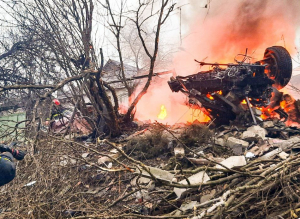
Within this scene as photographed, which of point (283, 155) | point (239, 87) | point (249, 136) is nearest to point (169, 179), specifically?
point (283, 155)

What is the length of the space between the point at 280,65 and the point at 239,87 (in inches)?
71.4

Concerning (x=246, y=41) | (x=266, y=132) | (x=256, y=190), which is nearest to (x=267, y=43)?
(x=246, y=41)

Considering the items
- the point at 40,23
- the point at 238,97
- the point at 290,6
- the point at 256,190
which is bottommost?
the point at 256,190

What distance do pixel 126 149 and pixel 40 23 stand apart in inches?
243

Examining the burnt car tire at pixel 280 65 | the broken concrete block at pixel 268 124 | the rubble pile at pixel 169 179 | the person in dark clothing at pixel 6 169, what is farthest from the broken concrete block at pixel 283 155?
the person in dark clothing at pixel 6 169

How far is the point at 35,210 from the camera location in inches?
132

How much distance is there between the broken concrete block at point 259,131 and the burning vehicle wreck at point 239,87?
47cm

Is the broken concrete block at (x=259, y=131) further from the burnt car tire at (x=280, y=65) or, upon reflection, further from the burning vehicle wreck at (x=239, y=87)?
the burnt car tire at (x=280, y=65)

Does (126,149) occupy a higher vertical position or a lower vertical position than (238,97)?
lower

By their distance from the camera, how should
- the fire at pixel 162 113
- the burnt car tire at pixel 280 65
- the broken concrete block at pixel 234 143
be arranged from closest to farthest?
the broken concrete block at pixel 234 143 → the burnt car tire at pixel 280 65 → the fire at pixel 162 113

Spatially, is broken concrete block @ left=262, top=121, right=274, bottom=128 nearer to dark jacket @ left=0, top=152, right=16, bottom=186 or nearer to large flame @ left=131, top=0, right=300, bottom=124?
large flame @ left=131, top=0, right=300, bottom=124

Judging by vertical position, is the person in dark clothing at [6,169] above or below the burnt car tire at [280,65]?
below

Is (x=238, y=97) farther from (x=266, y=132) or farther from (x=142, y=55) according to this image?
(x=142, y=55)

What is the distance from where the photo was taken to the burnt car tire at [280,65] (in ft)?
23.6
